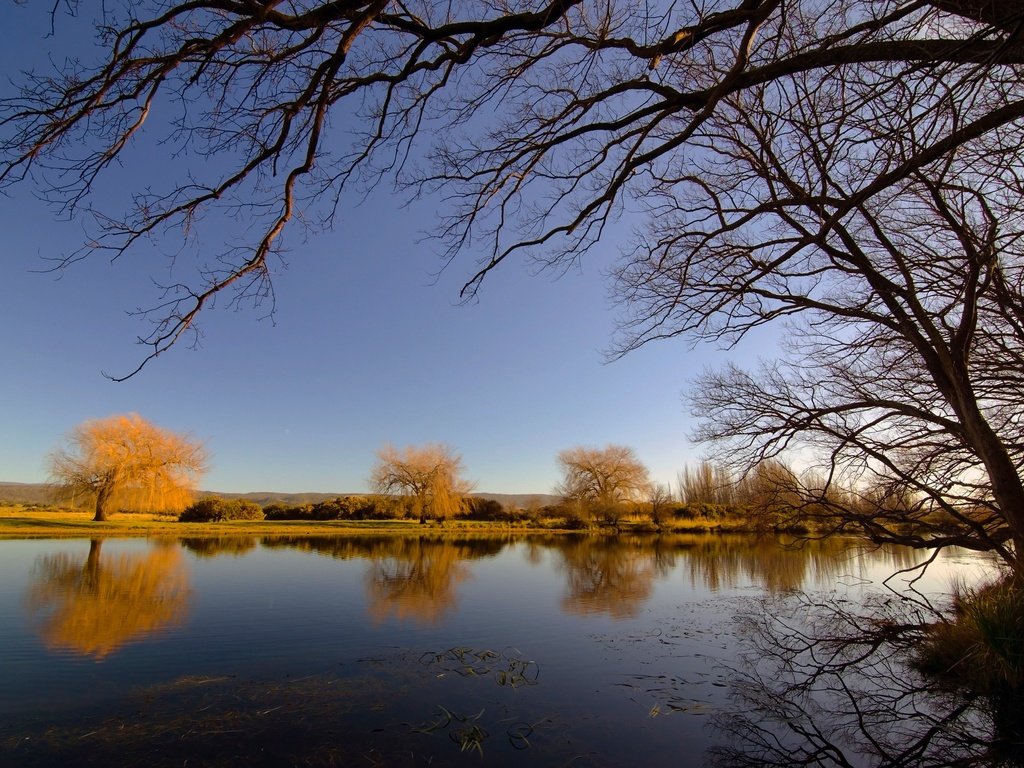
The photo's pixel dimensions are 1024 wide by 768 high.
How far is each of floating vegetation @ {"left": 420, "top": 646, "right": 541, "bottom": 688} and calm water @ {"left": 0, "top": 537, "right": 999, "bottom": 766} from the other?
0.15 feet

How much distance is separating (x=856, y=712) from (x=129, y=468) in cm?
3535

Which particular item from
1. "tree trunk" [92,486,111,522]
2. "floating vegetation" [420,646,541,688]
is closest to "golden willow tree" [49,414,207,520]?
"tree trunk" [92,486,111,522]

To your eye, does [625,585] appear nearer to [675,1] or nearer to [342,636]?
[342,636]

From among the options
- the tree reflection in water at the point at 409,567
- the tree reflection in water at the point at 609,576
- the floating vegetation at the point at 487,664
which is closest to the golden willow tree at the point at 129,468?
the tree reflection in water at the point at 409,567

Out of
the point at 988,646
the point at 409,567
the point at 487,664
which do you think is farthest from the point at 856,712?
the point at 409,567

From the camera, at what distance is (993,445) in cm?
623

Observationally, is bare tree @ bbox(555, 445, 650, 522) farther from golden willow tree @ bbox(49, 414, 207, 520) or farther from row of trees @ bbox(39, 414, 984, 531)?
golden willow tree @ bbox(49, 414, 207, 520)

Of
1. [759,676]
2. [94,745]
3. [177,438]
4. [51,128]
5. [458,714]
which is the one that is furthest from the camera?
[177,438]

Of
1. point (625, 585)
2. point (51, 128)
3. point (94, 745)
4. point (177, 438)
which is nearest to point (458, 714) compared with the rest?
point (94, 745)

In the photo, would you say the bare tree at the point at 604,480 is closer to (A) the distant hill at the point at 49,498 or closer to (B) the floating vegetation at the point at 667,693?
(A) the distant hill at the point at 49,498

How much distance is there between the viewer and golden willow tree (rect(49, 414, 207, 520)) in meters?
29.8

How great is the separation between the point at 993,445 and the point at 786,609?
7.36 metres

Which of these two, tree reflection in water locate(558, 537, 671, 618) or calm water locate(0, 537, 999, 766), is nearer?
calm water locate(0, 537, 999, 766)

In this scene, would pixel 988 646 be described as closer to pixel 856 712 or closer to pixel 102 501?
pixel 856 712
